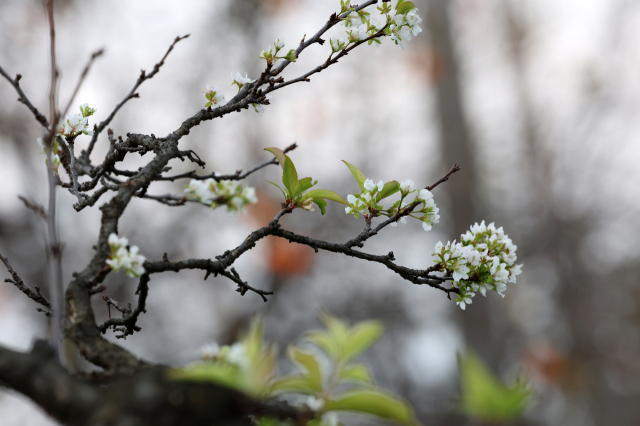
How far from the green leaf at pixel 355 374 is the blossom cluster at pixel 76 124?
799 mm

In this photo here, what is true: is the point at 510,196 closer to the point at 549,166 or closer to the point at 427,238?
the point at 549,166

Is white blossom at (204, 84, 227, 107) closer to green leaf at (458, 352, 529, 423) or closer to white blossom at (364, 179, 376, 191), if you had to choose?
white blossom at (364, 179, 376, 191)

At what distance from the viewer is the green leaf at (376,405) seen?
1.25 ft

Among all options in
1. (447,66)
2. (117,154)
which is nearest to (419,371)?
(447,66)

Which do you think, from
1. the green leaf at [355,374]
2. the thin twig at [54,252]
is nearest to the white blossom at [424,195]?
the green leaf at [355,374]

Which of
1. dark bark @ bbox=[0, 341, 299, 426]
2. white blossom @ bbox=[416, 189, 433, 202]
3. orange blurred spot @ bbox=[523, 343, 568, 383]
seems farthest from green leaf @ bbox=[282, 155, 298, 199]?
orange blurred spot @ bbox=[523, 343, 568, 383]

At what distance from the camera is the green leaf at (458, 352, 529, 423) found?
0.36 m

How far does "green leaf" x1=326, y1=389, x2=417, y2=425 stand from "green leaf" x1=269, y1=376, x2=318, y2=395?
28 millimetres

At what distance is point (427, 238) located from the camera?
504 cm

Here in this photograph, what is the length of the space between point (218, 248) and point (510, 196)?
4323 millimetres

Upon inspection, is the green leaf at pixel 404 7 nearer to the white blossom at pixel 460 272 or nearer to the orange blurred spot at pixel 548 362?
the white blossom at pixel 460 272

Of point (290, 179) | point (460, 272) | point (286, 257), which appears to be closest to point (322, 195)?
point (290, 179)

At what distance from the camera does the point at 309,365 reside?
45 cm

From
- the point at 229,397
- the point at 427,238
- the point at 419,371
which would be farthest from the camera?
the point at 427,238
